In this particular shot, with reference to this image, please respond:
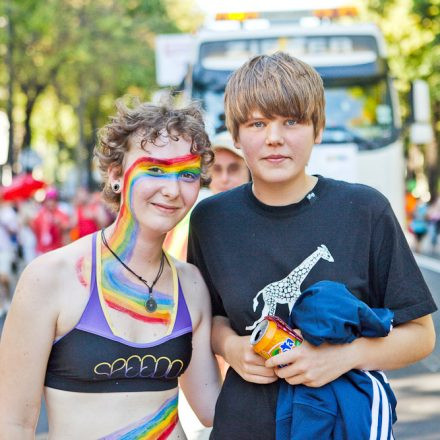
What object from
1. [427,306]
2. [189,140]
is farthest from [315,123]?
[427,306]

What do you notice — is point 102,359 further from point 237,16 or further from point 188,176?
point 237,16

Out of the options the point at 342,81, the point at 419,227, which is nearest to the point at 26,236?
the point at 342,81

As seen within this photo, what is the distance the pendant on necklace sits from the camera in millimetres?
2627

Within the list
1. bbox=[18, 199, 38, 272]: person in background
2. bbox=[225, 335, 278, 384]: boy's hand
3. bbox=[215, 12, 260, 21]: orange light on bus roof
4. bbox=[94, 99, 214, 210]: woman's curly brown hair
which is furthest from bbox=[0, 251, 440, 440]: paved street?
bbox=[18, 199, 38, 272]: person in background

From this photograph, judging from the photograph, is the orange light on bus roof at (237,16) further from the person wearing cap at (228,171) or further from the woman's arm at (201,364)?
the woman's arm at (201,364)

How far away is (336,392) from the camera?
2.28m

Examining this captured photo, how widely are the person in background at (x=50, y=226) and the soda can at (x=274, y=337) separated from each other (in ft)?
36.2

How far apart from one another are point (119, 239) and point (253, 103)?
0.61 metres

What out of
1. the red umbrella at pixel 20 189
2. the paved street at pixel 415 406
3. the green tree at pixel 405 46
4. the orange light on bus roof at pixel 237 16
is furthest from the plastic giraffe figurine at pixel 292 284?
the green tree at pixel 405 46

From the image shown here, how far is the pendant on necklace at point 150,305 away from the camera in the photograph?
8.62ft

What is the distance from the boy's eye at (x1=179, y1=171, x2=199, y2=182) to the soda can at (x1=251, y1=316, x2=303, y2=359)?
23.2 inches

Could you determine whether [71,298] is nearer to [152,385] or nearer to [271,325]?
[152,385]

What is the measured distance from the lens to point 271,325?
7.44 ft

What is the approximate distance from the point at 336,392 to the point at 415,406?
4452 mm
